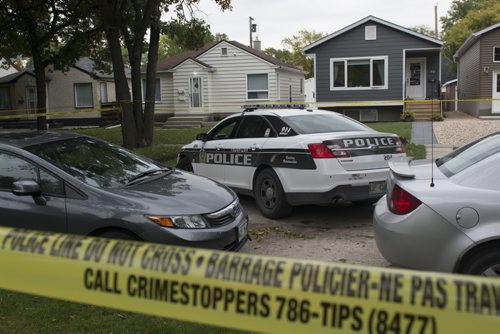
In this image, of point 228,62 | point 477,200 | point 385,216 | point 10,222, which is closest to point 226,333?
point 385,216

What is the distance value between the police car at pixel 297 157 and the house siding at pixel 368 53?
1758cm

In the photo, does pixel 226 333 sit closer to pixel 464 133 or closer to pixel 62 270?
pixel 62 270

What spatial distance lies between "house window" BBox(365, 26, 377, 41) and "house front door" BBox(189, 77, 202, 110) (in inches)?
389

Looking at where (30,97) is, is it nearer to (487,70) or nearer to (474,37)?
(474,37)

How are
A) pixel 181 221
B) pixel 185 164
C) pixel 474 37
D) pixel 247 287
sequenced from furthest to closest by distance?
1. pixel 474 37
2. pixel 185 164
3. pixel 181 221
4. pixel 247 287

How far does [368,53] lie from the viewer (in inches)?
977

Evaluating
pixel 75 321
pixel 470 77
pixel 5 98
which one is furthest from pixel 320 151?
pixel 5 98

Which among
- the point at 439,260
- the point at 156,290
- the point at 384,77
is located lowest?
the point at 439,260

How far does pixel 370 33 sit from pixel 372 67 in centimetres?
161

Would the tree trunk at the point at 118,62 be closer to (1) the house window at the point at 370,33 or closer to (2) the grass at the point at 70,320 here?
(2) the grass at the point at 70,320

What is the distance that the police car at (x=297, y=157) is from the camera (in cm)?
651

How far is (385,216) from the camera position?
4.34 metres

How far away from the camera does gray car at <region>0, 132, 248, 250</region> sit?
177 inches

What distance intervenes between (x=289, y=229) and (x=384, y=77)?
19.7 m
